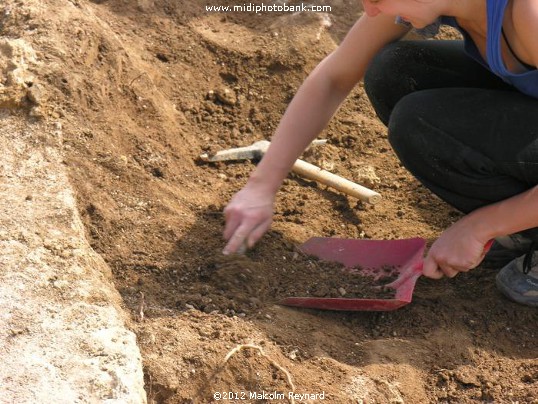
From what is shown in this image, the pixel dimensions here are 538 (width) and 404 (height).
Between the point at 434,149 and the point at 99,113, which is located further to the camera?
the point at 99,113

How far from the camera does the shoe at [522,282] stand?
2.63 meters

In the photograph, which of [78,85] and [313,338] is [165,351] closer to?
[313,338]

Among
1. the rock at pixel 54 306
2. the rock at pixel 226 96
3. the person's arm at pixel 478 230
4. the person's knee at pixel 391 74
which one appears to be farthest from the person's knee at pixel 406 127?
the rock at pixel 226 96

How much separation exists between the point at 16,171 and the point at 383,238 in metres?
1.22

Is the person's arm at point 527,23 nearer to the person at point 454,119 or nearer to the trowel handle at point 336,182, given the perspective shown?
the person at point 454,119

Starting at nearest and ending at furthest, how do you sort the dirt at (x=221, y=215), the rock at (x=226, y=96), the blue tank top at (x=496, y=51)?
the blue tank top at (x=496, y=51) → the dirt at (x=221, y=215) → the rock at (x=226, y=96)

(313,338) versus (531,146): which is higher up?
(531,146)

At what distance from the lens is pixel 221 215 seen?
9.63 ft

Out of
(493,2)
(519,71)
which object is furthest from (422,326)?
(493,2)

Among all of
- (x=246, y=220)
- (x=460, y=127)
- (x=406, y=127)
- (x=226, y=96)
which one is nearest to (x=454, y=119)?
(x=460, y=127)

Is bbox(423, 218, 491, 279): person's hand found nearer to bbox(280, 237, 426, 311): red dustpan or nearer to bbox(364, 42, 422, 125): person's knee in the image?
bbox(280, 237, 426, 311): red dustpan

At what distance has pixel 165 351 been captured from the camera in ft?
7.25

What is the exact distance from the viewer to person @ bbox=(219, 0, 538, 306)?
2.25m

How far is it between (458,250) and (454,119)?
0.38 metres
